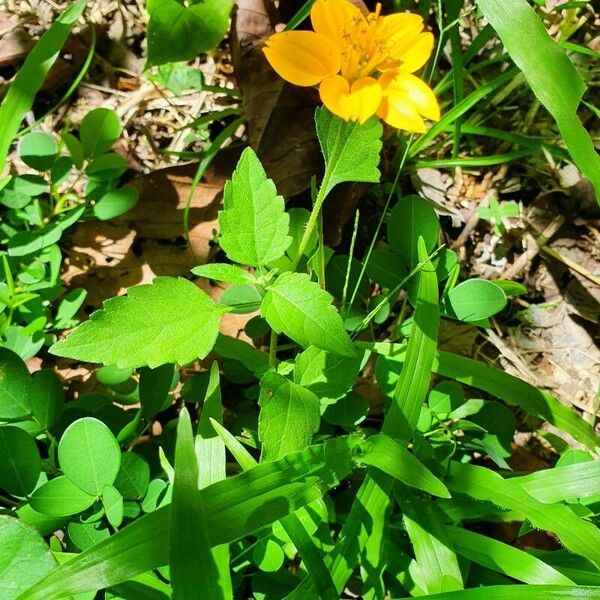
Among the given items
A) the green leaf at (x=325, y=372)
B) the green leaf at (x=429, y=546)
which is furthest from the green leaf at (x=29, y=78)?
the green leaf at (x=429, y=546)

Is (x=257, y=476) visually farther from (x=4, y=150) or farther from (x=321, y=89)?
(x=4, y=150)

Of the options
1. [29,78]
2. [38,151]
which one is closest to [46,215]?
[38,151]

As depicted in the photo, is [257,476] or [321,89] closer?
[321,89]

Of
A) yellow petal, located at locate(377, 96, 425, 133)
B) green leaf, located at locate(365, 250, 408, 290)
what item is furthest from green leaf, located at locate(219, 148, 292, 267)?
green leaf, located at locate(365, 250, 408, 290)

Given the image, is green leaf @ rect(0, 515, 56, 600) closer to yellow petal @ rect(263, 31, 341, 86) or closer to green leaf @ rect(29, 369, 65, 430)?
green leaf @ rect(29, 369, 65, 430)

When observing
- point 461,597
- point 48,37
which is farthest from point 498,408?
point 48,37

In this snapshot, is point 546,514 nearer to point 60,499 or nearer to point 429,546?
point 429,546
